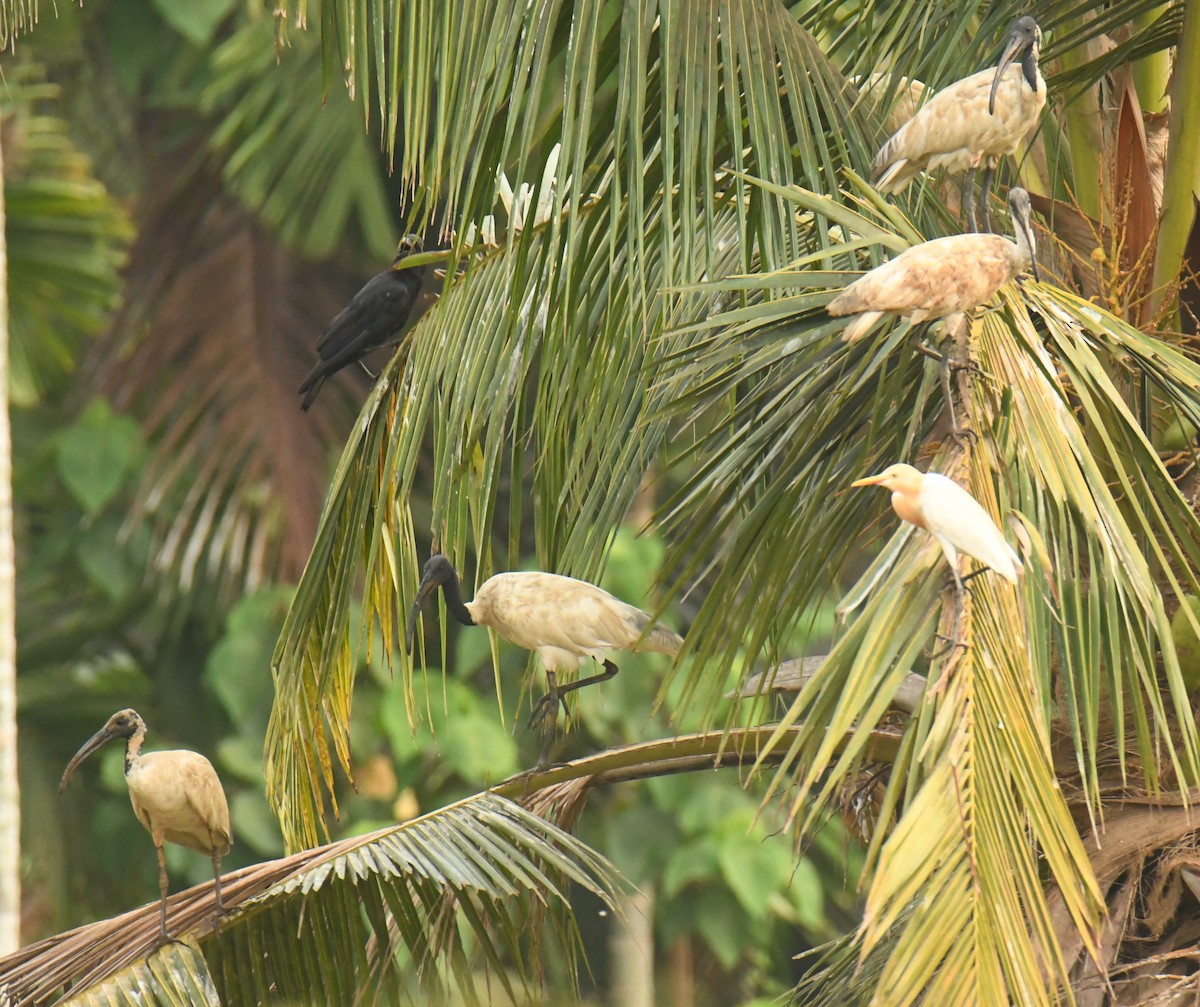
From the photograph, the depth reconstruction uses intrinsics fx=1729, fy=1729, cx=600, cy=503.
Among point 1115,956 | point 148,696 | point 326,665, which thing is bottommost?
point 148,696

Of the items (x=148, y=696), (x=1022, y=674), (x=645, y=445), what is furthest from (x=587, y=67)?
(x=148, y=696)

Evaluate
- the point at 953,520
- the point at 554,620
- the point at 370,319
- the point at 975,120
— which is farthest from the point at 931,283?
the point at 370,319

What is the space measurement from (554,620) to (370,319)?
1.23 m

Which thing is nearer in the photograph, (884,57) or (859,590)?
(859,590)

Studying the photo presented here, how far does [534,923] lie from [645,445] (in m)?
0.96

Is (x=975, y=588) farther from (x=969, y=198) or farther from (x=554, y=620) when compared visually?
(x=554, y=620)

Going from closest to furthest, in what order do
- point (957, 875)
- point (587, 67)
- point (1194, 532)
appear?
point (957, 875), point (1194, 532), point (587, 67)

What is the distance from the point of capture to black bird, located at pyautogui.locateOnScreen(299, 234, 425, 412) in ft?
14.6

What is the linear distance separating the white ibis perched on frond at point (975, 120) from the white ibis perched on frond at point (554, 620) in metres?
1.00

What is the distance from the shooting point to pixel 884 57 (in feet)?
12.1

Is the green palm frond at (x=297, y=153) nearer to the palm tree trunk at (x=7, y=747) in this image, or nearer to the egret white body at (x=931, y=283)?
the palm tree trunk at (x=7, y=747)

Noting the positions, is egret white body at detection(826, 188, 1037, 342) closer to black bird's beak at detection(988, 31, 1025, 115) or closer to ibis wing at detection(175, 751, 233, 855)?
black bird's beak at detection(988, 31, 1025, 115)

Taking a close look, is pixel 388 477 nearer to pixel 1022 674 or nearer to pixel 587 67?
pixel 587 67

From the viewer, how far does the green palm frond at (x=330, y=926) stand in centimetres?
303
